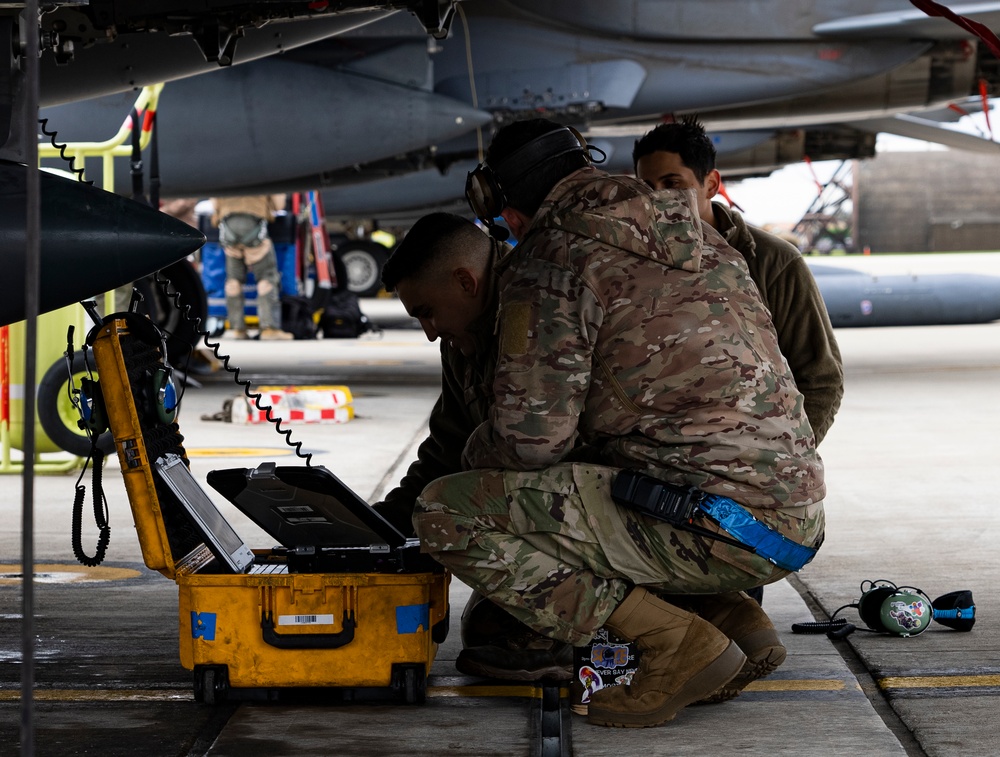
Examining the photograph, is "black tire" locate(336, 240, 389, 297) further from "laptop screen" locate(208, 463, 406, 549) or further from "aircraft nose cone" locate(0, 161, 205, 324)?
"laptop screen" locate(208, 463, 406, 549)

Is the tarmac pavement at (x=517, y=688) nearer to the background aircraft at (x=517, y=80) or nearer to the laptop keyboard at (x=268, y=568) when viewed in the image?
the laptop keyboard at (x=268, y=568)

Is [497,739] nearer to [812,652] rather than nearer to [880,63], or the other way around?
[812,652]

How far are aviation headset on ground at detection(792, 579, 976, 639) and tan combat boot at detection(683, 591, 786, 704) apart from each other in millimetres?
495

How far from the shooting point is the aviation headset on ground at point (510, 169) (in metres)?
3.07

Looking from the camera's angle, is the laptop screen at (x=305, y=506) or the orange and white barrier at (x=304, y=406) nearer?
the laptop screen at (x=305, y=506)

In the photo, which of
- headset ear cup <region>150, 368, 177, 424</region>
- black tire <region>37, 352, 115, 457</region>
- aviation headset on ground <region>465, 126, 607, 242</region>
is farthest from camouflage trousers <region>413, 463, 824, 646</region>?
black tire <region>37, 352, 115, 457</region>

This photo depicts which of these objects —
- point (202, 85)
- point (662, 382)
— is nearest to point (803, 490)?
point (662, 382)

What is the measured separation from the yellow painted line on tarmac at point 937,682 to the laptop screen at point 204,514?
1.64 metres

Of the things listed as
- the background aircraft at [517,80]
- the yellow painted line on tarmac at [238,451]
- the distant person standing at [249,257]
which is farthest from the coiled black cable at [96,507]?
the distant person standing at [249,257]

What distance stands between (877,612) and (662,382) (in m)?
1.26

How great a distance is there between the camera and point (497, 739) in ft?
9.29

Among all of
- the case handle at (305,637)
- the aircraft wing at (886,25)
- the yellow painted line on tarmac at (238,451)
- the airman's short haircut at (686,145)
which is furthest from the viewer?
the aircraft wing at (886,25)

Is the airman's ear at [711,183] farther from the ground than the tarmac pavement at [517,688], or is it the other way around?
the airman's ear at [711,183]

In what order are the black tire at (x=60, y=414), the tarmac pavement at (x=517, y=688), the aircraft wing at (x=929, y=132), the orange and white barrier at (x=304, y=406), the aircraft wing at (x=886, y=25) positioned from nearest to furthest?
1. the tarmac pavement at (x=517, y=688)
2. the black tire at (x=60, y=414)
3. the orange and white barrier at (x=304, y=406)
4. the aircraft wing at (x=886, y=25)
5. the aircraft wing at (x=929, y=132)
